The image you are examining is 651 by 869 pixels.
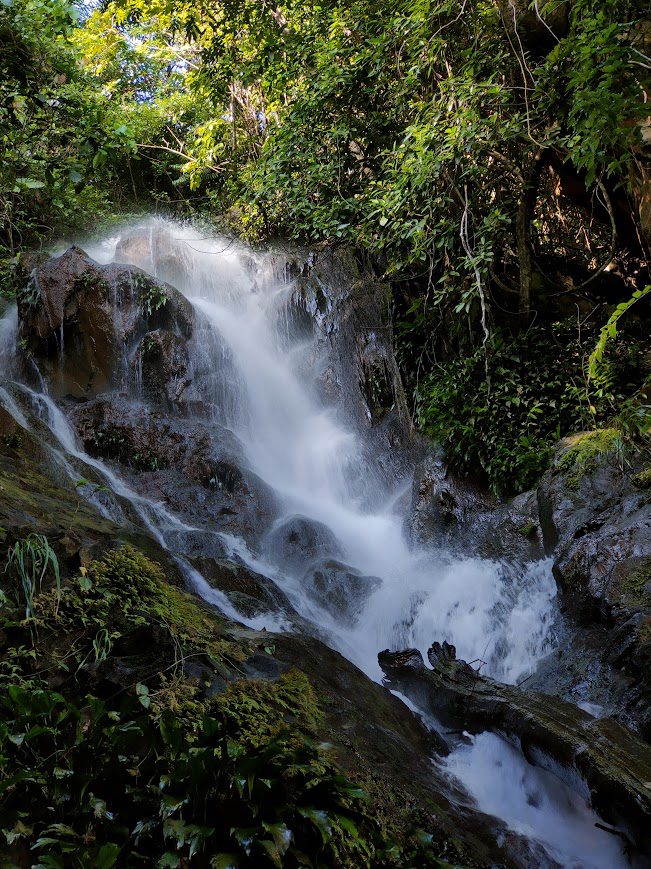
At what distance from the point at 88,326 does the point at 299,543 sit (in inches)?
211

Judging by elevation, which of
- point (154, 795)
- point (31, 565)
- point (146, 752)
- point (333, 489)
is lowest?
point (154, 795)

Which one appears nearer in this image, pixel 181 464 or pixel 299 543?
pixel 299 543

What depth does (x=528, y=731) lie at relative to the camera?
3.71 m

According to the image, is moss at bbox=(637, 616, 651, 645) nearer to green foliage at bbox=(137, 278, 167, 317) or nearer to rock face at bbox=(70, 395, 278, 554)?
rock face at bbox=(70, 395, 278, 554)

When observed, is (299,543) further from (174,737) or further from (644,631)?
(174,737)

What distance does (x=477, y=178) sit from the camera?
30.0 ft

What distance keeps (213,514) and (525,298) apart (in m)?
5.71

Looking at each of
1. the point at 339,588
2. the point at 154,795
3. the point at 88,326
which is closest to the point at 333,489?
the point at 339,588

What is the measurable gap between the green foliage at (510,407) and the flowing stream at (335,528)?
1.43 metres

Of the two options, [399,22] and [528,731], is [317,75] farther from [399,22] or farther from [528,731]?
[528,731]

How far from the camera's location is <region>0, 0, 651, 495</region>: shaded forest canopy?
7.13 metres

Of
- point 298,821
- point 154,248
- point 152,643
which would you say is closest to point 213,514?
point 152,643

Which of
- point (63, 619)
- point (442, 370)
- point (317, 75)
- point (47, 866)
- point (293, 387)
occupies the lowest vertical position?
point (47, 866)

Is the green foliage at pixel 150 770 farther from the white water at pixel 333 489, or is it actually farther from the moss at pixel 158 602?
the white water at pixel 333 489
